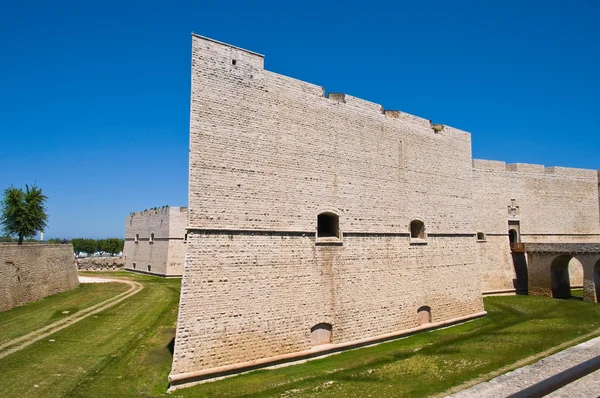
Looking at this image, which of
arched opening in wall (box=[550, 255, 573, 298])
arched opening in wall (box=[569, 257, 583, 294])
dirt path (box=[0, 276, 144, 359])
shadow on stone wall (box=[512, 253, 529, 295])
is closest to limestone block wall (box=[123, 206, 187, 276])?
dirt path (box=[0, 276, 144, 359])

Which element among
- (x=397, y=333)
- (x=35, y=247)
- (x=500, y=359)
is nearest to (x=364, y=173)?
(x=397, y=333)

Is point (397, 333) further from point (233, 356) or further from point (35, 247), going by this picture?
point (35, 247)

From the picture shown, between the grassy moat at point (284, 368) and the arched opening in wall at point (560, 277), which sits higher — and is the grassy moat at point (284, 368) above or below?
below

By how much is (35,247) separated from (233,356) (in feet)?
51.7

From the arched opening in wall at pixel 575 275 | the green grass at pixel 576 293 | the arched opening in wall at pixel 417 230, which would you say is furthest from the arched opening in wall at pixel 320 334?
the arched opening in wall at pixel 575 275

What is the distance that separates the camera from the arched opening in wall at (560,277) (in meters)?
20.7

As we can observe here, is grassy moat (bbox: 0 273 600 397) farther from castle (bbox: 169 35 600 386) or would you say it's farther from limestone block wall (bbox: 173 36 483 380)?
limestone block wall (bbox: 173 36 483 380)

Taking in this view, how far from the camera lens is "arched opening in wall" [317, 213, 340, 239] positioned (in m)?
13.1

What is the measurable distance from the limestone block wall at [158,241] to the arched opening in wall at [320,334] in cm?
1957

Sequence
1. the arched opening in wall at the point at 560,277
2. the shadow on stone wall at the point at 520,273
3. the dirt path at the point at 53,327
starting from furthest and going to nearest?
the shadow on stone wall at the point at 520,273 → the arched opening in wall at the point at 560,277 → the dirt path at the point at 53,327

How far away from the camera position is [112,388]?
9.25m

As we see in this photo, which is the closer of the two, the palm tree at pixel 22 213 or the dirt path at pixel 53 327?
the dirt path at pixel 53 327

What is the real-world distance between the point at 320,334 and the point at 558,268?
15.9m

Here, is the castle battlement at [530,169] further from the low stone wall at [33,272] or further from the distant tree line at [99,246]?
the distant tree line at [99,246]
